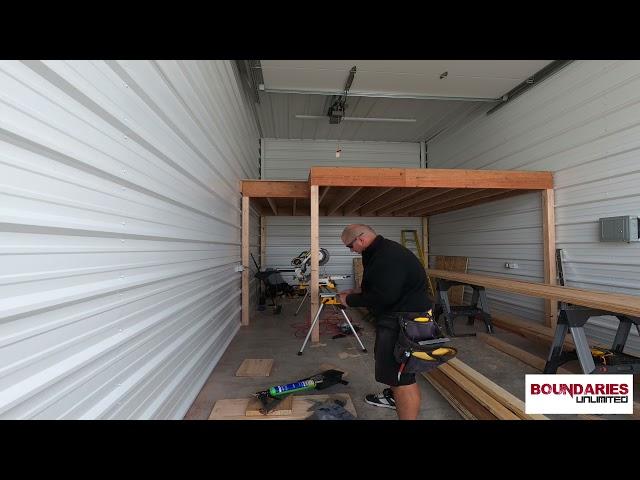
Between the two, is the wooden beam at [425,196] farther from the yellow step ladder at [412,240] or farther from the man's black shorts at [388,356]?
the man's black shorts at [388,356]

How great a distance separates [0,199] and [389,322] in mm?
2170

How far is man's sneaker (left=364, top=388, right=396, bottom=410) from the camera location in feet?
8.45

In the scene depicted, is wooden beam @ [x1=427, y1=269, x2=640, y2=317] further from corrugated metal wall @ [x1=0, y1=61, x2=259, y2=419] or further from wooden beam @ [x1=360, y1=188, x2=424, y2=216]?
corrugated metal wall @ [x1=0, y1=61, x2=259, y2=419]

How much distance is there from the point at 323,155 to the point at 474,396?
23.1ft

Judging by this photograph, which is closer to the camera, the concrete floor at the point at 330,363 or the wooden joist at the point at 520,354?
the concrete floor at the point at 330,363

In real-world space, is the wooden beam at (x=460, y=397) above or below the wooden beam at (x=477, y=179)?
below

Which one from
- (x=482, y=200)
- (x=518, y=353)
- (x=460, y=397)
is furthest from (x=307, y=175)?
(x=460, y=397)

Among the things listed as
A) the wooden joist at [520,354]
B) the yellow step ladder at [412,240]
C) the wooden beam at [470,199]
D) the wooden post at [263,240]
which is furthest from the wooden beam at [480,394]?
the wooden post at [263,240]

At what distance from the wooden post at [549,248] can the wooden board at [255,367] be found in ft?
14.7

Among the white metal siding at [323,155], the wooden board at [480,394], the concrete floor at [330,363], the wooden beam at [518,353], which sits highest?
the white metal siding at [323,155]

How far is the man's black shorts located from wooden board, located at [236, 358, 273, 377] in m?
1.58

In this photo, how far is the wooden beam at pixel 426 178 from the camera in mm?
4191

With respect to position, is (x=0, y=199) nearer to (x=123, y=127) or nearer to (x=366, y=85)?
(x=123, y=127)

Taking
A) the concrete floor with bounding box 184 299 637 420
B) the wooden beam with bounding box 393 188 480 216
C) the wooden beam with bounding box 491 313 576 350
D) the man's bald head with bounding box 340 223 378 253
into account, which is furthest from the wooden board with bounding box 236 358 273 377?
the wooden beam with bounding box 393 188 480 216
